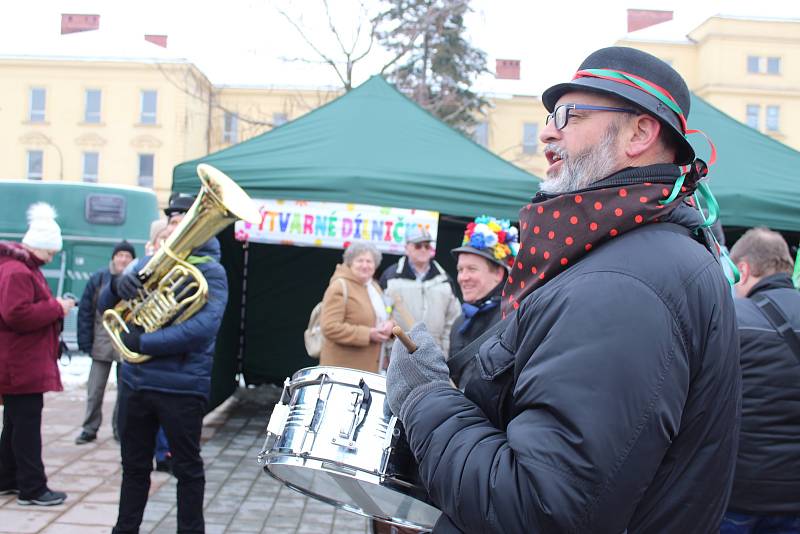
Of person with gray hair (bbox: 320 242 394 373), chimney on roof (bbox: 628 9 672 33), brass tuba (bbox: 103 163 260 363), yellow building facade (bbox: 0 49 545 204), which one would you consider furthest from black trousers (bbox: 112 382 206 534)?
chimney on roof (bbox: 628 9 672 33)

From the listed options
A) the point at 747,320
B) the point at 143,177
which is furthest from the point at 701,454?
the point at 143,177

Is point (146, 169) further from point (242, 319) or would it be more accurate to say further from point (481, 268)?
point (481, 268)

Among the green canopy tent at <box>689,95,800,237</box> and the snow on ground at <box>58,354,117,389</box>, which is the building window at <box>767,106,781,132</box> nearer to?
the green canopy tent at <box>689,95,800,237</box>

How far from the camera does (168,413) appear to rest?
3.89 m

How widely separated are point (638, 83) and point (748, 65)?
45827mm

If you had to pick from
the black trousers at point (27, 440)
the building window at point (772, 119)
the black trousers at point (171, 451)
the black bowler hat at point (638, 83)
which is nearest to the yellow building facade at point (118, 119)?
the building window at point (772, 119)

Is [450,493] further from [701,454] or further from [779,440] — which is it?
[779,440]

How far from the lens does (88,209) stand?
45.2ft

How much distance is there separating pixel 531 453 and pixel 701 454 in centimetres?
38

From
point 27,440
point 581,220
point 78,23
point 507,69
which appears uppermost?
point 78,23

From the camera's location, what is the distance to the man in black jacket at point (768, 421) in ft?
9.33

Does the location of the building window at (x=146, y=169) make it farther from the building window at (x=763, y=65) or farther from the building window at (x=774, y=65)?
the building window at (x=774, y=65)

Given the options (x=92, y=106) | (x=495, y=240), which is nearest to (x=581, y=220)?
(x=495, y=240)

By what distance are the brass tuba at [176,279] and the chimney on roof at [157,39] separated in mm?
41888
